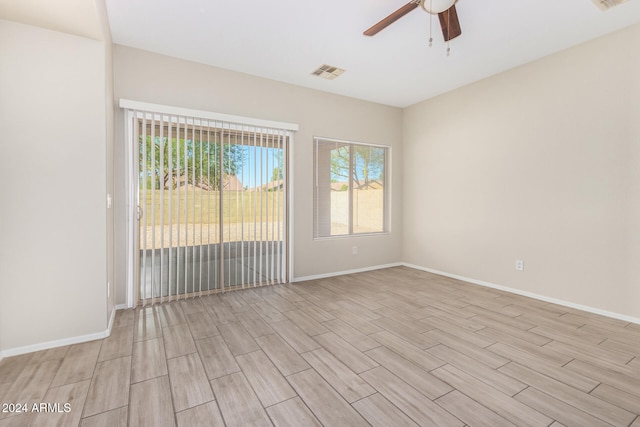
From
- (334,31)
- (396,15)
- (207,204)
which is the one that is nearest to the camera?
(396,15)

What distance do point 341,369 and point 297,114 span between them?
331 cm

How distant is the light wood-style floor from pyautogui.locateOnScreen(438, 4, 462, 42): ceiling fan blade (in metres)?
2.56

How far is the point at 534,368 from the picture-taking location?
2.04 metres

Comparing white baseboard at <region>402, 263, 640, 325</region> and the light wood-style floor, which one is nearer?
the light wood-style floor

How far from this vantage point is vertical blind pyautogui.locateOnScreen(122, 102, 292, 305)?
321 centimetres

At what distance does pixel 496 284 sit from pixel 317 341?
279 cm

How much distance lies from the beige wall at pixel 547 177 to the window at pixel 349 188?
0.84 meters

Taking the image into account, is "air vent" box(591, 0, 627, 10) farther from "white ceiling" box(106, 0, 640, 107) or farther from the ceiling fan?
the ceiling fan

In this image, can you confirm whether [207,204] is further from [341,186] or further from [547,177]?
[547,177]

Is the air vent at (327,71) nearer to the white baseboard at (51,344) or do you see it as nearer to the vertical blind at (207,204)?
the vertical blind at (207,204)

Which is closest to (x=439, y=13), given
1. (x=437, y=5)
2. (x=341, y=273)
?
(x=437, y=5)

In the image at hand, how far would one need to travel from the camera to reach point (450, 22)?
2357 mm

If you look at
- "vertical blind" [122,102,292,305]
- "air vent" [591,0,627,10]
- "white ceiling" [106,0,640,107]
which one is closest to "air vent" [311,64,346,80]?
"white ceiling" [106,0,640,107]

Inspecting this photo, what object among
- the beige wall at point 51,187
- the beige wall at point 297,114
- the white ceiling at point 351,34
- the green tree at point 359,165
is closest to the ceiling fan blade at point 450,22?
the white ceiling at point 351,34
